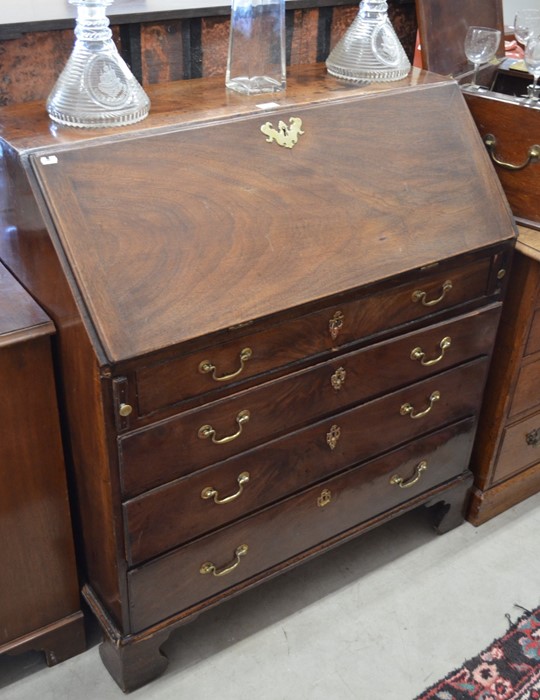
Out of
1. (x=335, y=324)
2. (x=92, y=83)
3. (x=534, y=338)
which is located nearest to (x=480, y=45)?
(x=534, y=338)

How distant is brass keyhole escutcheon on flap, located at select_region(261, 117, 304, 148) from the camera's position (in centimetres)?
161

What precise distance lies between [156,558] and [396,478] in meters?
0.68

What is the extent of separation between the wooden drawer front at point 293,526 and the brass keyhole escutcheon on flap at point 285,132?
30.7 inches

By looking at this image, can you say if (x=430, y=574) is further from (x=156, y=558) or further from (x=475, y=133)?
(x=475, y=133)

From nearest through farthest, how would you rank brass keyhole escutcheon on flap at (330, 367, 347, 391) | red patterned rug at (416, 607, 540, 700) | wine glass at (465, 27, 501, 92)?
brass keyhole escutcheon on flap at (330, 367, 347, 391)
red patterned rug at (416, 607, 540, 700)
wine glass at (465, 27, 501, 92)

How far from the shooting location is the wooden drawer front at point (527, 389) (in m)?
2.11

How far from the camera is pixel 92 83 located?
1.50 meters

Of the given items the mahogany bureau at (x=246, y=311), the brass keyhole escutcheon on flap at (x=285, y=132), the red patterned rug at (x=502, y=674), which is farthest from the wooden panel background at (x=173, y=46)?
the red patterned rug at (x=502, y=674)

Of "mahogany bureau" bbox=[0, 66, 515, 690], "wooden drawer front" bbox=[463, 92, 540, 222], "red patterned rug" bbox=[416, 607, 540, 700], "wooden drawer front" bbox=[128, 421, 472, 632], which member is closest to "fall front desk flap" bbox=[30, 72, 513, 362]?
"mahogany bureau" bbox=[0, 66, 515, 690]

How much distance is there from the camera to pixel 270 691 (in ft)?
5.97

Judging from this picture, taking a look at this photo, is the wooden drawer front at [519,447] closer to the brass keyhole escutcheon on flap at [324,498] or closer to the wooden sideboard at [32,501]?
the brass keyhole escutcheon on flap at [324,498]

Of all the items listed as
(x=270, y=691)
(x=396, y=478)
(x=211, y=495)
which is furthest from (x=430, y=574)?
(x=211, y=495)

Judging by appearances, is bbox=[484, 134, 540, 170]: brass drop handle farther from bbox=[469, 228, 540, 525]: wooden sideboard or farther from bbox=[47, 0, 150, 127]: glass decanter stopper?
bbox=[47, 0, 150, 127]: glass decanter stopper

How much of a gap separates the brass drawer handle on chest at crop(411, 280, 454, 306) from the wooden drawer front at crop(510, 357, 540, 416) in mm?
418
